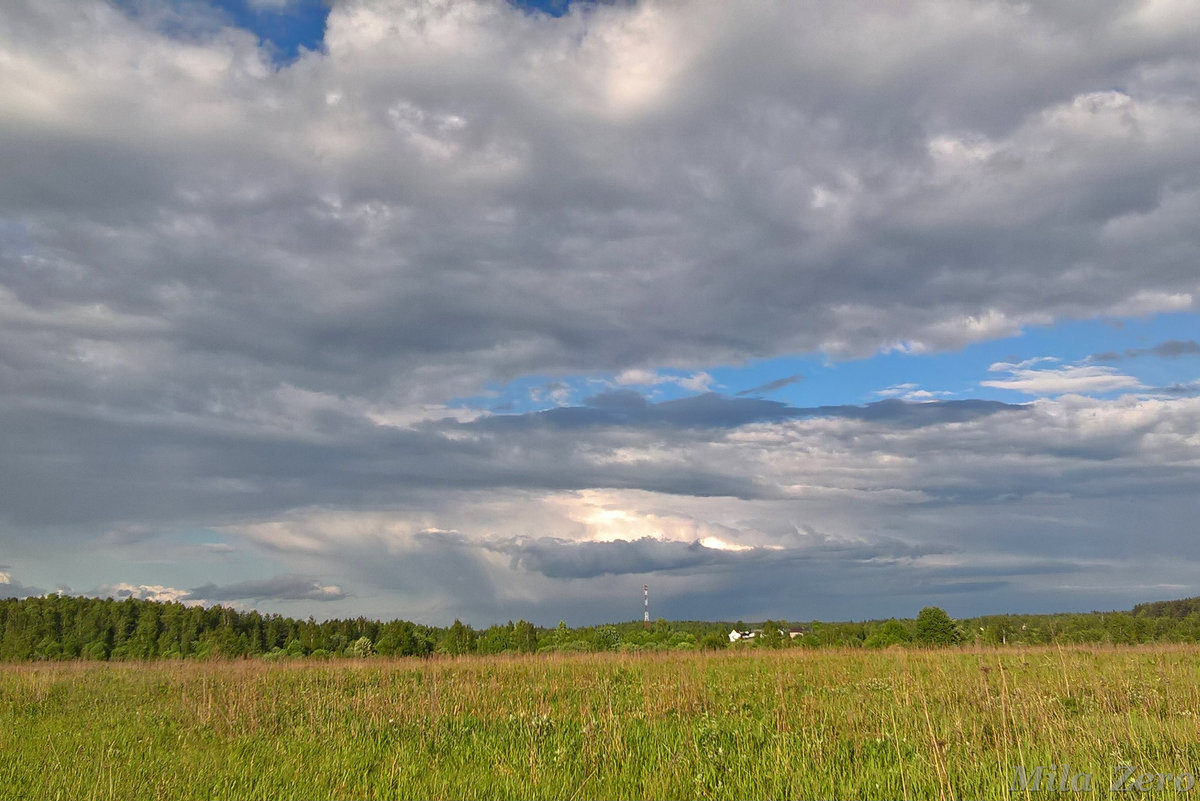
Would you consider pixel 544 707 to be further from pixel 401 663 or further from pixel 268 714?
pixel 401 663

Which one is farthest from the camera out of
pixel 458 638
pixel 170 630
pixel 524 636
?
pixel 170 630

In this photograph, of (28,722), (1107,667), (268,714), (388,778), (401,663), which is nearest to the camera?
(388,778)

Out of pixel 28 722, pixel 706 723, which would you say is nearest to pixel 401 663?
pixel 28 722

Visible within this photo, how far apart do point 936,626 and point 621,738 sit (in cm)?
3808

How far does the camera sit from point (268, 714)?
1341cm

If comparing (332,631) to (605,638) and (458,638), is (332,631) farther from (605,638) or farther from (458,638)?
(605,638)

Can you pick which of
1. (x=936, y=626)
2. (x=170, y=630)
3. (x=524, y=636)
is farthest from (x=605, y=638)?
(x=170, y=630)

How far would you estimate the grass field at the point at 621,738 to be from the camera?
26.0ft

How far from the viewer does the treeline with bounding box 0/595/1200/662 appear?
42.2 m

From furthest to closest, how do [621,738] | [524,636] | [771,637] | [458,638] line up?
[458,638] → [524,636] → [771,637] → [621,738]

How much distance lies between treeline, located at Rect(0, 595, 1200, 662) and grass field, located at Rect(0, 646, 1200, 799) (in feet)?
73.5

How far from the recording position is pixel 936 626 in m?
42.0

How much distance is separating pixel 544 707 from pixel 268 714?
489 cm

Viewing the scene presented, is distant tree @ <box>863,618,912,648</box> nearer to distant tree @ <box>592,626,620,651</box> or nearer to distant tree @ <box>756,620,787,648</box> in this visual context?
distant tree @ <box>756,620,787,648</box>
